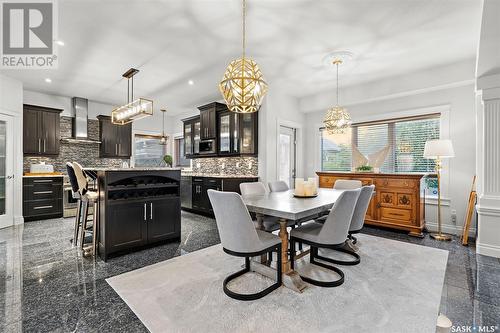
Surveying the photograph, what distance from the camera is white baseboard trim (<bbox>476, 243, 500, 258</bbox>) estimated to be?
3.09m

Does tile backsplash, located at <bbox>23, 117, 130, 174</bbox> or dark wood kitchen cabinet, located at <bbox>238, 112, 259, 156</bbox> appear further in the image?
tile backsplash, located at <bbox>23, 117, 130, 174</bbox>

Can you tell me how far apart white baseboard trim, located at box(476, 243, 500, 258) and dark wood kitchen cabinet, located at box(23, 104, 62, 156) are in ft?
26.5

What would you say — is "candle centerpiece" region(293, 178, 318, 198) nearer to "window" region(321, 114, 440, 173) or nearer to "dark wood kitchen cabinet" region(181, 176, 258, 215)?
"dark wood kitchen cabinet" region(181, 176, 258, 215)

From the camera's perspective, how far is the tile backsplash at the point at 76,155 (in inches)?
225

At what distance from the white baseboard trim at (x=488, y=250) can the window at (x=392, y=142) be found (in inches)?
62.5

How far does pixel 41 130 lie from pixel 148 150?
2.79 metres

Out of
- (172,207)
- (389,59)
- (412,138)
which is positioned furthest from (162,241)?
(412,138)

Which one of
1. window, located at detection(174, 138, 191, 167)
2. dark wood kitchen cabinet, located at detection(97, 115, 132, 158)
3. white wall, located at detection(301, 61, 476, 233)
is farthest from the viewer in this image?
window, located at detection(174, 138, 191, 167)

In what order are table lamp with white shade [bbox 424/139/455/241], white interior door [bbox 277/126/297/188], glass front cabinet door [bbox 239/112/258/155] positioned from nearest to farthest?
table lamp with white shade [bbox 424/139/455/241] < glass front cabinet door [bbox 239/112/258/155] < white interior door [bbox 277/126/297/188]

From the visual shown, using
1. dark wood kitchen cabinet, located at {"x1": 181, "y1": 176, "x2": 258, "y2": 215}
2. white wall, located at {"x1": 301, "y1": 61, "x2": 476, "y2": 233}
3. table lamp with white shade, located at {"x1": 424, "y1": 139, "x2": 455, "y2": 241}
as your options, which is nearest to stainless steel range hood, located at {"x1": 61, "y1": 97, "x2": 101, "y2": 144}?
dark wood kitchen cabinet, located at {"x1": 181, "y1": 176, "x2": 258, "y2": 215}

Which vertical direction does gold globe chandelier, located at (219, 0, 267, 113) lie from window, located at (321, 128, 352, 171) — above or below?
above

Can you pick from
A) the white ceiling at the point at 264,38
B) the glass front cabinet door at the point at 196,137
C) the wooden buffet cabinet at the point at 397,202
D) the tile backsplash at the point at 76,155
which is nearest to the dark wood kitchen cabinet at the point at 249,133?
the white ceiling at the point at 264,38

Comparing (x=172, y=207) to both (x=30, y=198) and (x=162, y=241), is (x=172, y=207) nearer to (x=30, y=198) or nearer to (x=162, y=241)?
A: (x=162, y=241)

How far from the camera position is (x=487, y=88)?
320 cm
